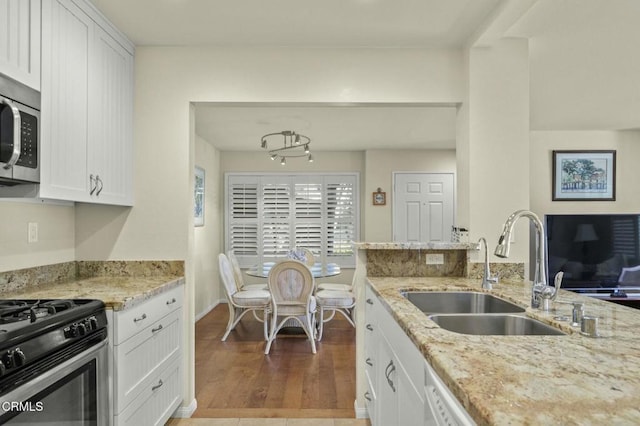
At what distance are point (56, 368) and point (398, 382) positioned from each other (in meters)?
1.30

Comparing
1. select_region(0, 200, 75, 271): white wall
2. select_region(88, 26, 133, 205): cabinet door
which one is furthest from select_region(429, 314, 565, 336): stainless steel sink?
select_region(0, 200, 75, 271): white wall

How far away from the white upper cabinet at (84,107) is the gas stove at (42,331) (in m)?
0.51

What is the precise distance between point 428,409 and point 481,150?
186 centimetres

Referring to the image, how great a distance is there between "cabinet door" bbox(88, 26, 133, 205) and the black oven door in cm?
94

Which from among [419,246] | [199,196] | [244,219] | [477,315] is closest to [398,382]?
[477,315]

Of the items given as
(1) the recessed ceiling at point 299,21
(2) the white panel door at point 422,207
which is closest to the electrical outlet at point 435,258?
(1) the recessed ceiling at point 299,21

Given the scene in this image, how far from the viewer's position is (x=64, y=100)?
2000mm

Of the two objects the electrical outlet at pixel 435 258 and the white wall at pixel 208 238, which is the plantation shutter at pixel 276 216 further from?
the electrical outlet at pixel 435 258

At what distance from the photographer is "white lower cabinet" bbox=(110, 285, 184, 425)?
187cm

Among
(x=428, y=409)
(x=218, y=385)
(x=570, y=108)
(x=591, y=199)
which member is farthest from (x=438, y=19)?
(x=591, y=199)

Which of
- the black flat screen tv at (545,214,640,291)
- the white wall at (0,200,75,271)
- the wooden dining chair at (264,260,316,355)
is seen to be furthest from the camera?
the black flat screen tv at (545,214,640,291)

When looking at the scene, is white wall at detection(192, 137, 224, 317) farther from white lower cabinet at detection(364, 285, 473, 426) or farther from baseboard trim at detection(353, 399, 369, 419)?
white lower cabinet at detection(364, 285, 473, 426)

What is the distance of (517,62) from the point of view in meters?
2.60

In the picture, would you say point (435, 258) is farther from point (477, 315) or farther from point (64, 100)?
point (64, 100)
